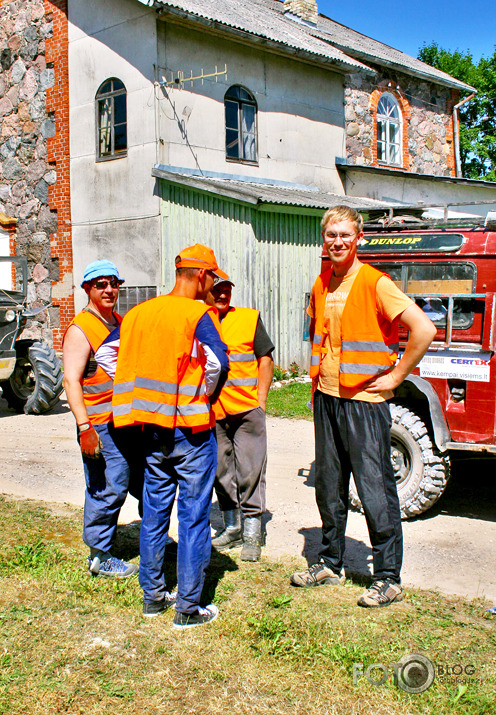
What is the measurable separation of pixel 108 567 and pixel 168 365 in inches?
62.0

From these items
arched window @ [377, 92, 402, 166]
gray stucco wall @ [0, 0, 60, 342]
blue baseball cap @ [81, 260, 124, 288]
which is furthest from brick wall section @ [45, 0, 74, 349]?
blue baseball cap @ [81, 260, 124, 288]

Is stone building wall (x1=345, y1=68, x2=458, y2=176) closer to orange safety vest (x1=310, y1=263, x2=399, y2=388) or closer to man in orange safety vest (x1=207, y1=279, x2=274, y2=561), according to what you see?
man in orange safety vest (x1=207, y1=279, x2=274, y2=561)

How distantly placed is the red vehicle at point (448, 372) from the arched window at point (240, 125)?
30.5 feet

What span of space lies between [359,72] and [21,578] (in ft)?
51.3

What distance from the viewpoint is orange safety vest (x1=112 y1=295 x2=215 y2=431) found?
12.1ft

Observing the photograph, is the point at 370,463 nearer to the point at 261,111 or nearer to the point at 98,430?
the point at 98,430

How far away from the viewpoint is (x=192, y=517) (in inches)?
149

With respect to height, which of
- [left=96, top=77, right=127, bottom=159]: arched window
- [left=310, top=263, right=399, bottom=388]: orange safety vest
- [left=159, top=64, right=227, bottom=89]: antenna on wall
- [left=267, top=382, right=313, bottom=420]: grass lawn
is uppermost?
[left=159, top=64, right=227, bottom=89]: antenna on wall

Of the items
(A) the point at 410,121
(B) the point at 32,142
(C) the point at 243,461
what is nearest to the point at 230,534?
(C) the point at 243,461

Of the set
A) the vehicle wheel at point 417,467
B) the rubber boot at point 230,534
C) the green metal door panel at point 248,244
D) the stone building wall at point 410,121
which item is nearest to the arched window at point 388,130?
the stone building wall at point 410,121

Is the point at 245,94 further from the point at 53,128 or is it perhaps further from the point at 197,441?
the point at 197,441

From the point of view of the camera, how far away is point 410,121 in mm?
19609

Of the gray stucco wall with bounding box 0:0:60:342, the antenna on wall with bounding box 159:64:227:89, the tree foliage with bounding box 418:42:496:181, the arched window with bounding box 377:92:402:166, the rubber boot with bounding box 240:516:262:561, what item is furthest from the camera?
the tree foliage with bounding box 418:42:496:181

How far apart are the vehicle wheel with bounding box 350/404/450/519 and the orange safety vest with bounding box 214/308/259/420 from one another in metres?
1.33
